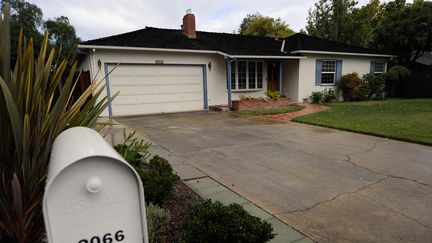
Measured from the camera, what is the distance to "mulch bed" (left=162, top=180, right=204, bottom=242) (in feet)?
8.20

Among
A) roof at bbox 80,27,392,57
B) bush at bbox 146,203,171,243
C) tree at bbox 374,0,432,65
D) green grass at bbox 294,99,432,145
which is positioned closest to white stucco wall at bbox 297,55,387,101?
roof at bbox 80,27,392,57

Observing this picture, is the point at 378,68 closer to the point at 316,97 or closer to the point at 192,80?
the point at 316,97

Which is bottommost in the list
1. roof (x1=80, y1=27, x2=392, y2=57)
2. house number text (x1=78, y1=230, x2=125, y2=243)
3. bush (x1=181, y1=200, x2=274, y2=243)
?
bush (x1=181, y1=200, x2=274, y2=243)

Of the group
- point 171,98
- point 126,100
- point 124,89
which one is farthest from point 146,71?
point 171,98

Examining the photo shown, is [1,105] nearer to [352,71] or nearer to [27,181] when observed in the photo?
[27,181]

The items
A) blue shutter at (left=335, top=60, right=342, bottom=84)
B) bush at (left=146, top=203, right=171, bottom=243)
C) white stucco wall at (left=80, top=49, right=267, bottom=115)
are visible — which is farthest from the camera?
blue shutter at (left=335, top=60, right=342, bottom=84)

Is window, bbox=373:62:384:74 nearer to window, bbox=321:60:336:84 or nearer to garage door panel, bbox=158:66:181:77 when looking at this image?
window, bbox=321:60:336:84

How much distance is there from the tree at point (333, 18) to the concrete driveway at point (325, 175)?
2245 cm

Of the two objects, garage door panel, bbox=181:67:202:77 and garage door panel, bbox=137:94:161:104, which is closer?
garage door panel, bbox=137:94:161:104

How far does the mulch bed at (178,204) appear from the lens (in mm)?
2500

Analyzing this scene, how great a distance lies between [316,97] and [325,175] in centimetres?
1168

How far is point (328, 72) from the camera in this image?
16.2 meters

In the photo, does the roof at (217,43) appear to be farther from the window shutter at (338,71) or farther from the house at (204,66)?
the window shutter at (338,71)

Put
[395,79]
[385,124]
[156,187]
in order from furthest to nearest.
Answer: [395,79] < [385,124] < [156,187]
